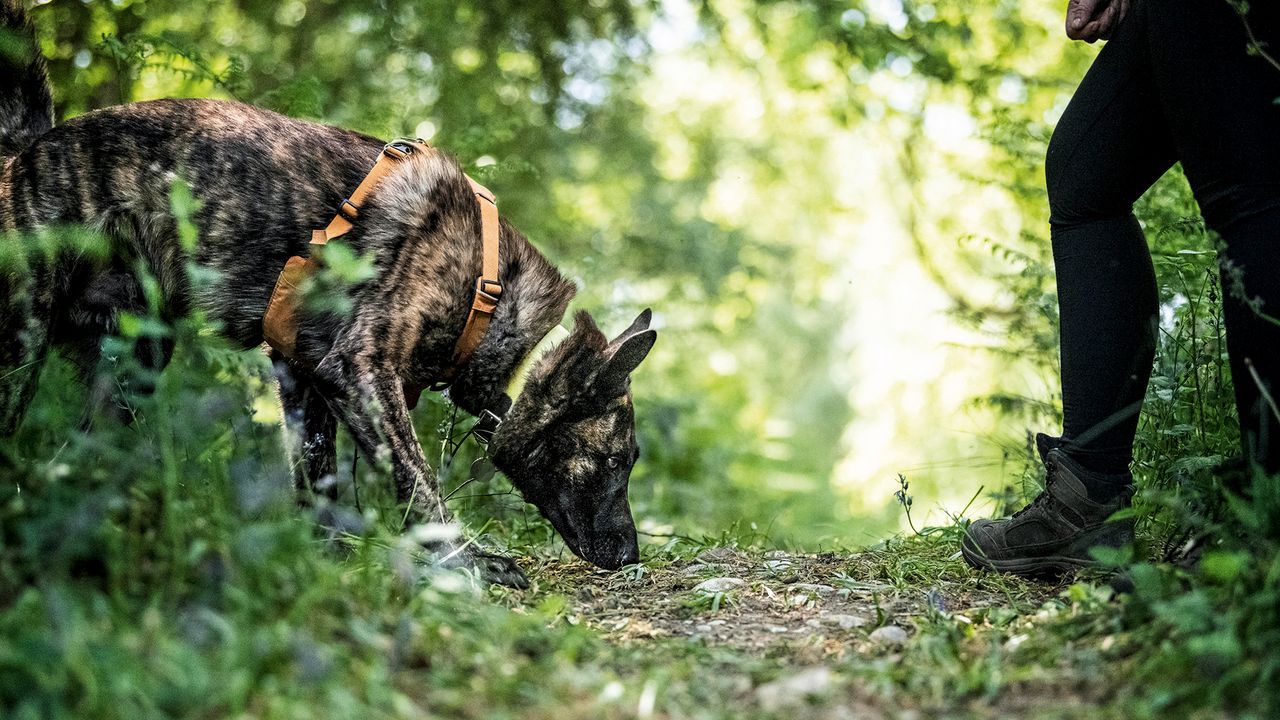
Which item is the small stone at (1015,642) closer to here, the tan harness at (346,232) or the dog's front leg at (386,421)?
the dog's front leg at (386,421)

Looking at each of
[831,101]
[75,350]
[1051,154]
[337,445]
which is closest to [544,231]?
[831,101]

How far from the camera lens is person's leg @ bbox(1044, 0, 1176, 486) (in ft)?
9.07

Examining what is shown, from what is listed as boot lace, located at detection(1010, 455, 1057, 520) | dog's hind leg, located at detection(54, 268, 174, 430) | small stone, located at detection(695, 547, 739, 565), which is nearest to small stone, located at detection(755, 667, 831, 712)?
boot lace, located at detection(1010, 455, 1057, 520)

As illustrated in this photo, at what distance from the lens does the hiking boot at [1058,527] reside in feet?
9.47

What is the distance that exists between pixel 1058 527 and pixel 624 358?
1.57 m

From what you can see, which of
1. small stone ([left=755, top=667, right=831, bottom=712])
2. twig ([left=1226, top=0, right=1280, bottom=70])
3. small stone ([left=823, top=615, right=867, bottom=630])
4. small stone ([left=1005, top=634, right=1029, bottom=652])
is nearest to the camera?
small stone ([left=755, top=667, right=831, bottom=712])

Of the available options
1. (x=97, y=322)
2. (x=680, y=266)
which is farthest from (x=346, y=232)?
(x=680, y=266)

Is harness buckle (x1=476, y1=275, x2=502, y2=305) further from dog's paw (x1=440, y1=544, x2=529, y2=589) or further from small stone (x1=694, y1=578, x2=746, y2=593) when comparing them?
small stone (x1=694, y1=578, x2=746, y2=593)

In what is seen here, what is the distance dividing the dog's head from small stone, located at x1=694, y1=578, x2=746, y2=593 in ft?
1.75

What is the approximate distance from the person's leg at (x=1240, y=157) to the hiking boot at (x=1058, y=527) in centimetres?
57

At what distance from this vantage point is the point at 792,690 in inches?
78.5

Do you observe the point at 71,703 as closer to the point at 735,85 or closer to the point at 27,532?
the point at 27,532

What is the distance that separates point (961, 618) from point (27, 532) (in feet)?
7.23

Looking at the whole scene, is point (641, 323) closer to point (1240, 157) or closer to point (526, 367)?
point (526, 367)
